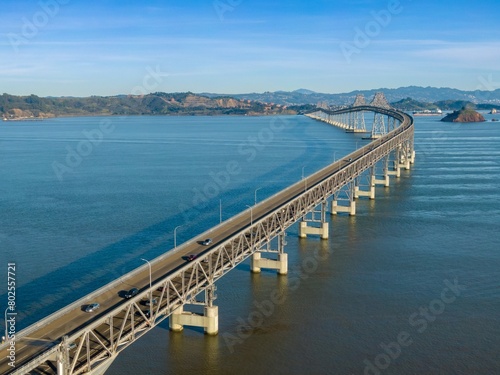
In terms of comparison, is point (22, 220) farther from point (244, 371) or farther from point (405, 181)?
point (405, 181)

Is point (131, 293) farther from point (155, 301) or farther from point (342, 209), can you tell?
point (342, 209)

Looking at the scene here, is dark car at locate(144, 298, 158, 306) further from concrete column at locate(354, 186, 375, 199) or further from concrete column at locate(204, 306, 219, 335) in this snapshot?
concrete column at locate(354, 186, 375, 199)

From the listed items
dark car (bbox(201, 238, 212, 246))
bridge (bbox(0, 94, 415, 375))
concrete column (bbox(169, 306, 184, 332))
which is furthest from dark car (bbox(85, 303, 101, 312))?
dark car (bbox(201, 238, 212, 246))

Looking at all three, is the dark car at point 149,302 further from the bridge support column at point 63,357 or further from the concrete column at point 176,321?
the bridge support column at point 63,357

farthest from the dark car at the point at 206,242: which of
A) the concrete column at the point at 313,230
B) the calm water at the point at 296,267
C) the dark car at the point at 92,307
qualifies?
the concrete column at the point at 313,230

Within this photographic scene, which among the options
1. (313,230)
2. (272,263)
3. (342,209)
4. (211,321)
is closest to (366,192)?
(342,209)

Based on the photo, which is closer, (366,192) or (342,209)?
(342,209)
